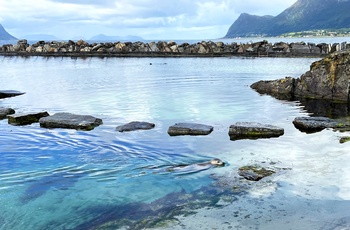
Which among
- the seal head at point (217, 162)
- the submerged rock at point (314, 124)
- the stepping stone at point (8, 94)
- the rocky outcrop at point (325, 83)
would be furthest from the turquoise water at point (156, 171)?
the stepping stone at point (8, 94)

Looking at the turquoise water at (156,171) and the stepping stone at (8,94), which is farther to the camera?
the stepping stone at (8,94)

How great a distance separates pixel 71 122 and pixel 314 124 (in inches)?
387

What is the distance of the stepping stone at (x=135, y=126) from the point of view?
1594cm

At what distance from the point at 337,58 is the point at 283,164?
557 inches

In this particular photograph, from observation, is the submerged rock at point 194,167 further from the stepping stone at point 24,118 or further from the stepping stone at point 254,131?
the stepping stone at point 24,118

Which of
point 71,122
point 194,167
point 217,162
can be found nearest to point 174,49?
point 71,122

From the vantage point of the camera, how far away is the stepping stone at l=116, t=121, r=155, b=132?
A: 15938 mm

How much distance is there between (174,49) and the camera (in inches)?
2633

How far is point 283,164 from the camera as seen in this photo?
11.5m

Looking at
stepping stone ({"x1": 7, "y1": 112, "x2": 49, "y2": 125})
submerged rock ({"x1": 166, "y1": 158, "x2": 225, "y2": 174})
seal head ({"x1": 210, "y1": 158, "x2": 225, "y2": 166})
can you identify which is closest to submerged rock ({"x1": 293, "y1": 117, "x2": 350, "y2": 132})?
seal head ({"x1": 210, "y1": 158, "x2": 225, "y2": 166})

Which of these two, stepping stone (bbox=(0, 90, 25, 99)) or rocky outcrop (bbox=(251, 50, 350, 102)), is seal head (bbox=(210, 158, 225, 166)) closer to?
rocky outcrop (bbox=(251, 50, 350, 102))

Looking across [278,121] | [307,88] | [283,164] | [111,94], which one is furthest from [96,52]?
[283,164]

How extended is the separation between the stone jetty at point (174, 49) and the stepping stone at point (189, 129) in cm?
4562

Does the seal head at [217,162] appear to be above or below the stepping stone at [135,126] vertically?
below
